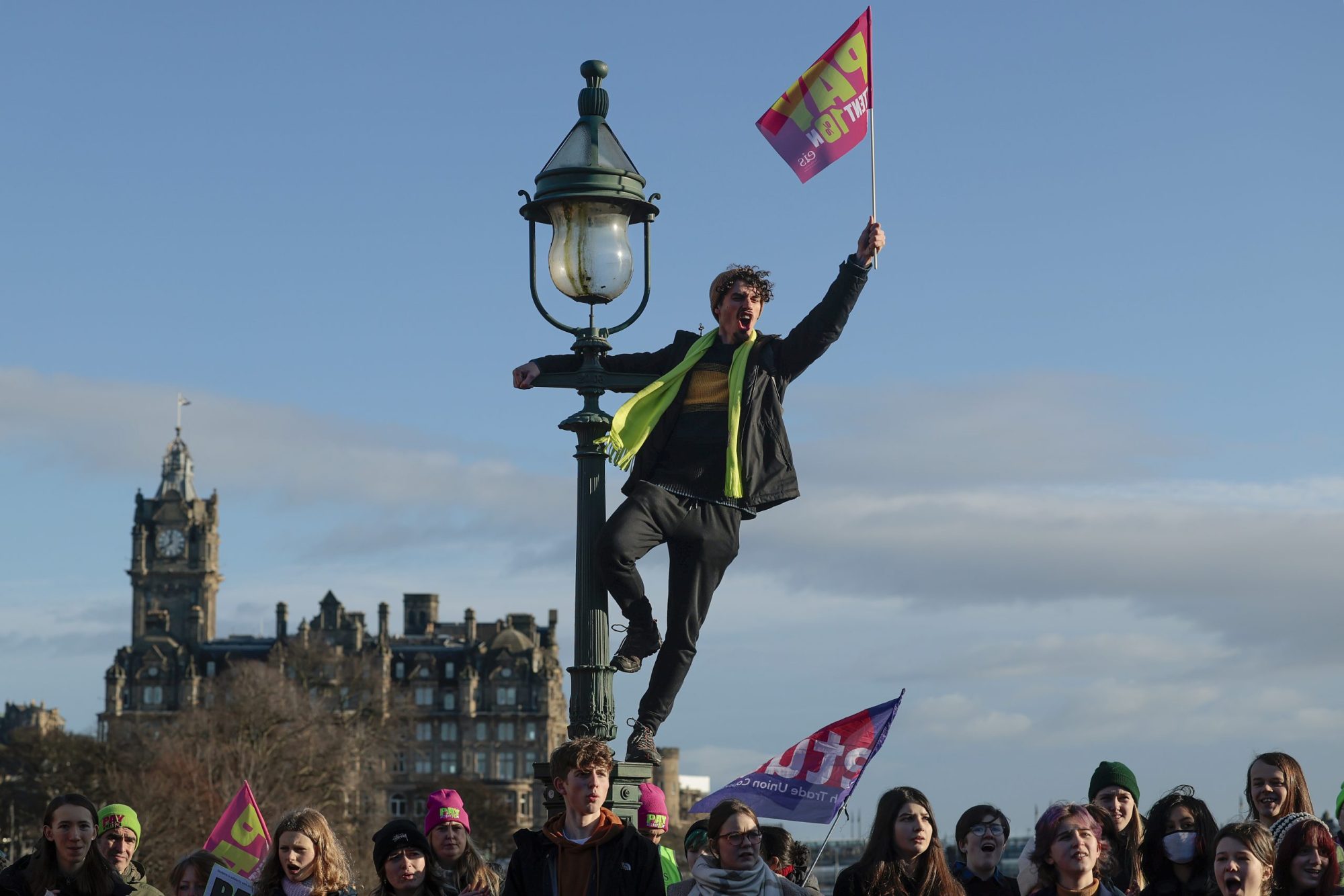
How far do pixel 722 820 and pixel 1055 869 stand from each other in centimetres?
138

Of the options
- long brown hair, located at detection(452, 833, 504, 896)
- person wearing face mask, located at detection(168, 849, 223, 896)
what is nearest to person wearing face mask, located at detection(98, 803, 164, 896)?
person wearing face mask, located at detection(168, 849, 223, 896)

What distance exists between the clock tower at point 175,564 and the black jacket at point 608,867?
15757 centimetres

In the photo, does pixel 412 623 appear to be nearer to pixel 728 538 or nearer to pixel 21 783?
pixel 21 783

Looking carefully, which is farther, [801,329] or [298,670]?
[298,670]

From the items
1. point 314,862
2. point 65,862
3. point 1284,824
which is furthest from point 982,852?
point 65,862

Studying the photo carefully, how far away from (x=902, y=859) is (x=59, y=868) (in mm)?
3802

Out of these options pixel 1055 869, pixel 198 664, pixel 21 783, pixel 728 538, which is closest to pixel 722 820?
pixel 1055 869

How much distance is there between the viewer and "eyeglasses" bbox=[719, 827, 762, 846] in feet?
29.9

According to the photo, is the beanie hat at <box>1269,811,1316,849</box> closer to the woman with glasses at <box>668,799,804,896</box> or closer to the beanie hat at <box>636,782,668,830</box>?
the woman with glasses at <box>668,799,804,896</box>

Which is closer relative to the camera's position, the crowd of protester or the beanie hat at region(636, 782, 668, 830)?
the crowd of protester

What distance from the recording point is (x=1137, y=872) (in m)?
10.8

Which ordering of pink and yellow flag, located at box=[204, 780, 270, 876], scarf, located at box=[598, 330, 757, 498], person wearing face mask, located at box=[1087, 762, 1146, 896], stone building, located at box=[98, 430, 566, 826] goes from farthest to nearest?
1. stone building, located at box=[98, 430, 566, 826]
2. pink and yellow flag, located at box=[204, 780, 270, 876]
3. scarf, located at box=[598, 330, 757, 498]
4. person wearing face mask, located at box=[1087, 762, 1146, 896]

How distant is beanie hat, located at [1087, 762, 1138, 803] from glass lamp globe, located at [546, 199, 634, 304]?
345 centimetres

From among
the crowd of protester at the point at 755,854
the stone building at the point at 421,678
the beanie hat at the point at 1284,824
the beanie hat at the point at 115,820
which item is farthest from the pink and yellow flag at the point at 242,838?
the stone building at the point at 421,678
